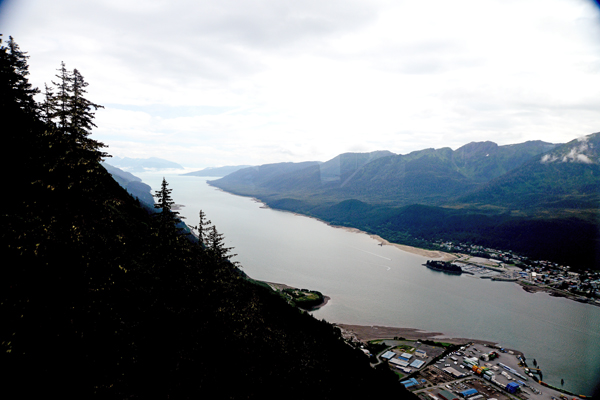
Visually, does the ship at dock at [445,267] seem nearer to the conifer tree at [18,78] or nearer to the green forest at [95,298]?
the green forest at [95,298]

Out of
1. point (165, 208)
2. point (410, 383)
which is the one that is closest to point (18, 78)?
point (165, 208)

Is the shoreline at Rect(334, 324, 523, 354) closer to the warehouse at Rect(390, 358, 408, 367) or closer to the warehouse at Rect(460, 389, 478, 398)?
the warehouse at Rect(390, 358, 408, 367)

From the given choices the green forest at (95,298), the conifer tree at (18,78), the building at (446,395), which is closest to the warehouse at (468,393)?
the building at (446,395)

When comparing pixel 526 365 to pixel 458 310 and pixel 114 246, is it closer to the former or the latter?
pixel 458 310

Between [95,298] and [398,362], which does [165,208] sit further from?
[398,362]

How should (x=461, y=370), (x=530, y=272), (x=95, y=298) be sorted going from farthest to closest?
(x=530, y=272), (x=461, y=370), (x=95, y=298)

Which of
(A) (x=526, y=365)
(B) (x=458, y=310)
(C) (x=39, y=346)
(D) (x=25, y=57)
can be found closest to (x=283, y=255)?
(B) (x=458, y=310)
